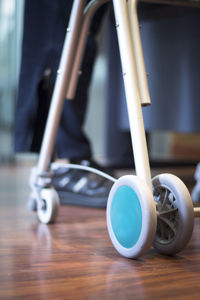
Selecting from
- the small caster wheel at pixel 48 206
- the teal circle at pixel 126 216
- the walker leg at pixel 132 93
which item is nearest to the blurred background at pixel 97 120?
the small caster wheel at pixel 48 206

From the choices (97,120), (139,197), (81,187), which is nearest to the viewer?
(139,197)

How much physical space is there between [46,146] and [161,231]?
385 mm

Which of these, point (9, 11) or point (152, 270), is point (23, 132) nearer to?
point (152, 270)

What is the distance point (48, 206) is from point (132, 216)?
1.13 ft

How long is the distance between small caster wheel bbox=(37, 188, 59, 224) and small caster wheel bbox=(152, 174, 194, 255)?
31 centimetres

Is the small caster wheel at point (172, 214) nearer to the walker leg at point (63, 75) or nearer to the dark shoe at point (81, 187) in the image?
the walker leg at point (63, 75)

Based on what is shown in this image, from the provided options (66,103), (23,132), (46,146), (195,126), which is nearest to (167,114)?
(195,126)

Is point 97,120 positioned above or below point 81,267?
above

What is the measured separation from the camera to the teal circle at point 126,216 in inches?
26.3

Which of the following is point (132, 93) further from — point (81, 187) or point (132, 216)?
point (81, 187)

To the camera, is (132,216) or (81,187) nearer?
(132,216)

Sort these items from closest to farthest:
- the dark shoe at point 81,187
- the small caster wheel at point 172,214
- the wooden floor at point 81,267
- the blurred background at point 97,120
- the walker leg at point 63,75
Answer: the wooden floor at point 81,267, the small caster wheel at point 172,214, the walker leg at point 63,75, the dark shoe at point 81,187, the blurred background at point 97,120

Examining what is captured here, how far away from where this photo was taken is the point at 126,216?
0.70 m

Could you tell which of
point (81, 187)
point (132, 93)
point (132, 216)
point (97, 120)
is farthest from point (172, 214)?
point (97, 120)
